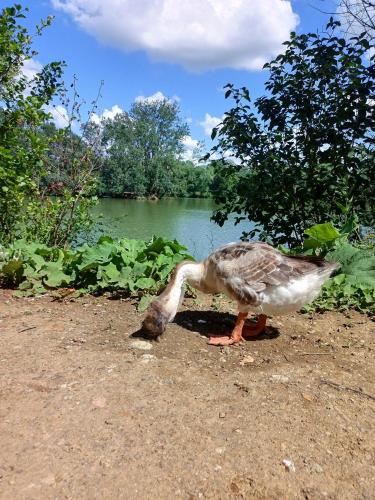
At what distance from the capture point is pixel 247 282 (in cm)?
451

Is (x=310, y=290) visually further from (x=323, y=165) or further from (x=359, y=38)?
(x=359, y=38)

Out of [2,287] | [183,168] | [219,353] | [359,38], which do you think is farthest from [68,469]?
[183,168]

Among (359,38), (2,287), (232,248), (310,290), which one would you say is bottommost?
(2,287)

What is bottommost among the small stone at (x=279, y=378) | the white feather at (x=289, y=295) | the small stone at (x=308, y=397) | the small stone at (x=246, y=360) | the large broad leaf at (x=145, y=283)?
the small stone at (x=246, y=360)

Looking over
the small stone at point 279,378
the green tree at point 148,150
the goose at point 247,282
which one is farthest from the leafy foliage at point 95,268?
the green tree at point 148,150

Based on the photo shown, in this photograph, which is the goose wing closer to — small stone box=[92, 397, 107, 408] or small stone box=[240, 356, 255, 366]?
small stone box=[240, 356, 255, 366]

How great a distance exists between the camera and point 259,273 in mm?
4555

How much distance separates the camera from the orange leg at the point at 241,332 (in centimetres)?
459

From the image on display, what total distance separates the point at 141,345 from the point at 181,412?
1205 mm

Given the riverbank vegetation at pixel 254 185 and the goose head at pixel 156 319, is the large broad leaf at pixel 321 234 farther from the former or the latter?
the goose head at pixel 156 319

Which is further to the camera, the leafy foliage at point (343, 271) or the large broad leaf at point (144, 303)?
the leafy foliage at point (343, 271)

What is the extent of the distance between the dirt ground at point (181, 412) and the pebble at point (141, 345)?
0.07 ft

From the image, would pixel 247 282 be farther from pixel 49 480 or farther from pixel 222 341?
pixel 49 480

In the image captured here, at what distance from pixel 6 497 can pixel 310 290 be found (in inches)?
133
